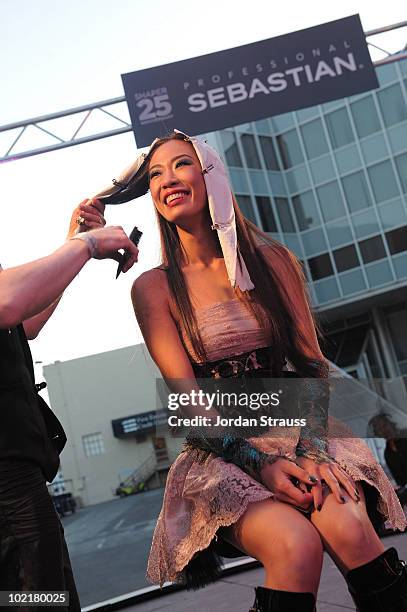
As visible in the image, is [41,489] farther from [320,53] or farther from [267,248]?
[320,53]

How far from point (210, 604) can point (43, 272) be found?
2963 millimetres

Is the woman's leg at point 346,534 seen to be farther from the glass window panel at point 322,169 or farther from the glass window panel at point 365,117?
the glass window panel at point 322,169

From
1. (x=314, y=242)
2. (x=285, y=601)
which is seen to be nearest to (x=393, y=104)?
(x=314, y=242)

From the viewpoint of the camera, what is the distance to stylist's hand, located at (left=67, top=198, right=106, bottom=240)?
2.24m

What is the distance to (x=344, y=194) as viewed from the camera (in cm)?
2711

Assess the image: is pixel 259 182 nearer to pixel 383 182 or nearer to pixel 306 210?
pixel 306 210

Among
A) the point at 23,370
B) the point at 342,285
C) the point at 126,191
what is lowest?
the point at 23,370

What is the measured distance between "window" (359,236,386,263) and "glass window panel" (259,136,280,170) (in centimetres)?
396

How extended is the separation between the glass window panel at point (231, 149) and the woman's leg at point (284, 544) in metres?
25.2

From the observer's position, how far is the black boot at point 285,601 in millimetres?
1825

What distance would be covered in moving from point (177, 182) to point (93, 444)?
119 ft

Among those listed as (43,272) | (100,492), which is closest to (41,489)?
(43,272)

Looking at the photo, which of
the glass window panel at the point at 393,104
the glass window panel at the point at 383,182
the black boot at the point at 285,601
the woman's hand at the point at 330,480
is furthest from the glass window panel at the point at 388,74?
the black boot at the point at 285,601

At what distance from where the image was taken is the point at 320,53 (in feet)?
27.1
